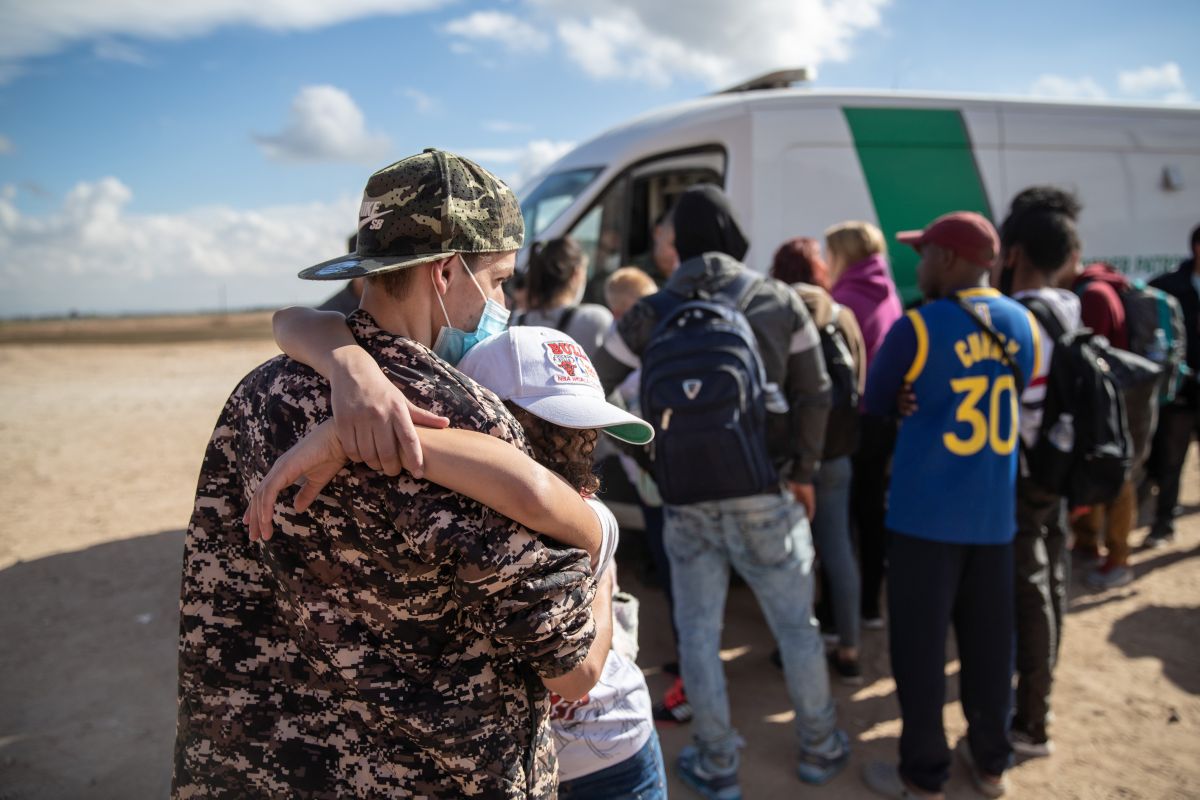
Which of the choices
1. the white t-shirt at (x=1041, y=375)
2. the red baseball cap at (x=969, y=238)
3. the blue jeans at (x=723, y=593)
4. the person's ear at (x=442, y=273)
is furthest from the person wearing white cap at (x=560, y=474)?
the white t-shirt at (x=1041, y=375)

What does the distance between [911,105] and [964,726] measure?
3.93 meters

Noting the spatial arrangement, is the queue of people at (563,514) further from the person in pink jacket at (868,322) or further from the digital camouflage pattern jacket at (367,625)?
the person in pink jacket at (868,322)

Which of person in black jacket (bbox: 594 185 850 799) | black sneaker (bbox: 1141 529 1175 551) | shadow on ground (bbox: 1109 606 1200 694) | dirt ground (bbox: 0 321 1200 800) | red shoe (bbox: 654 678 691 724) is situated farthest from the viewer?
black sneaker (bbox: 1141 529 1175 551)

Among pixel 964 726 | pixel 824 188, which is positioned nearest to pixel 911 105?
pixel 824 188

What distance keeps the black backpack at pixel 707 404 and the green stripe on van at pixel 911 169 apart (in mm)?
2913

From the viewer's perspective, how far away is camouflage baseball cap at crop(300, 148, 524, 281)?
1.21m

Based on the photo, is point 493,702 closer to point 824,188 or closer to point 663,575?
point 663,575

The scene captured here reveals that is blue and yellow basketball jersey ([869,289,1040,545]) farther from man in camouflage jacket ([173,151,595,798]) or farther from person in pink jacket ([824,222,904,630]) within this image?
man in camouflage jacket ([173,151,595,798])

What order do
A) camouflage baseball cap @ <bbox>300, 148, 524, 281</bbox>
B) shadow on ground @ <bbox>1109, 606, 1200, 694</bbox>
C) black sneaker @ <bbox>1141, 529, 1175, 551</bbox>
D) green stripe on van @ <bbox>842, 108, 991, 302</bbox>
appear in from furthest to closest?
black sneaker @ <bbox>1141, 529, 1175, 551</bbox> → green stripe on van @ <bbox>842, 108, 991, 302</bbox> → shadow on ground @ <bbox>1109, 606, 1200, 694</bbox> → camouflage baseball cap @ <bbox>300, 148, 524, 281</bbox>

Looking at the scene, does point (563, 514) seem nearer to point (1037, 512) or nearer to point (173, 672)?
point (1037, 512)

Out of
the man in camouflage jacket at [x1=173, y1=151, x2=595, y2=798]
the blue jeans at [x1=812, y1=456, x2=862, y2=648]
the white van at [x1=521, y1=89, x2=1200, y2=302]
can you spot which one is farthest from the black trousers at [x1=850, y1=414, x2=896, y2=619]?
the man in camouflage jacket at [x1=173, y1=151, x2=595, y2=798]

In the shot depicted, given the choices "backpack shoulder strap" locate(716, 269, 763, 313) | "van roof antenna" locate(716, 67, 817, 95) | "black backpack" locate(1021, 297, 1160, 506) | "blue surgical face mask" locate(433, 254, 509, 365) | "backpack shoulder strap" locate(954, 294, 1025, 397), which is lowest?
"black backpack" locate(1021, 297, 1160, 506)

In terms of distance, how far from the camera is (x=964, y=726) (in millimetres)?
3611

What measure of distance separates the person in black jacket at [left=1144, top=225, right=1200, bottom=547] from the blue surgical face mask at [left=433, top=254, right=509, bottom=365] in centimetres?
580
